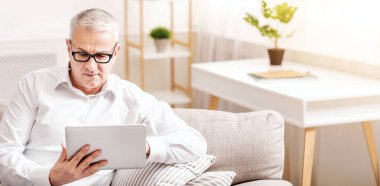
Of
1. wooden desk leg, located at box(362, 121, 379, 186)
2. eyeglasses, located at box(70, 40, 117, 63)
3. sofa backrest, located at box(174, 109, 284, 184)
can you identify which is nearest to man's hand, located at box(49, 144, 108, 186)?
eyeglasses, located at box(70, 40, 117, 63)

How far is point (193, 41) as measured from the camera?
4.34 meters

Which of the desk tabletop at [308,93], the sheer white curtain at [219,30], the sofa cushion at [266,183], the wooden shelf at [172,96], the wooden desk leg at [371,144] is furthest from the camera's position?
the wooden shelf at [172,96]

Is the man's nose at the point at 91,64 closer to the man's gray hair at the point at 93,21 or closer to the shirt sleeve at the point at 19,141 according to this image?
the man's gray hair at the point at 93,21

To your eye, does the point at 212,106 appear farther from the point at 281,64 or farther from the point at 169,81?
the point at 169,81

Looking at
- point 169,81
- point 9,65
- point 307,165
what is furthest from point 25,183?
point 169,81

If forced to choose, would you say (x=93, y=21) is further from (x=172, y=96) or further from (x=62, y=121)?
(x=172, y=96)

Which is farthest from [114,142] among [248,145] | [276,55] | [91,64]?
[276,55]

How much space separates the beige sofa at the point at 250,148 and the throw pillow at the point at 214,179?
0.12 meters

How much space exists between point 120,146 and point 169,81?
2734 mm

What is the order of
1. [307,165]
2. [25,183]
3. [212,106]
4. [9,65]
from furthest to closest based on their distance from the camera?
[9,65], [212,106], [307,165], [25,183]

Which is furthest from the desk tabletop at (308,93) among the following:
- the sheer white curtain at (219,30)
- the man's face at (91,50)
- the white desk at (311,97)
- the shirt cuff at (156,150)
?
the man's face at (91,50)

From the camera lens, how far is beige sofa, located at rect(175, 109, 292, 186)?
205 centimetres

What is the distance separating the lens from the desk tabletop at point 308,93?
244 cm

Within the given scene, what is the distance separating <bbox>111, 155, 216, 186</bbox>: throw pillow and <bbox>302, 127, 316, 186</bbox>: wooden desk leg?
2.15 ft
